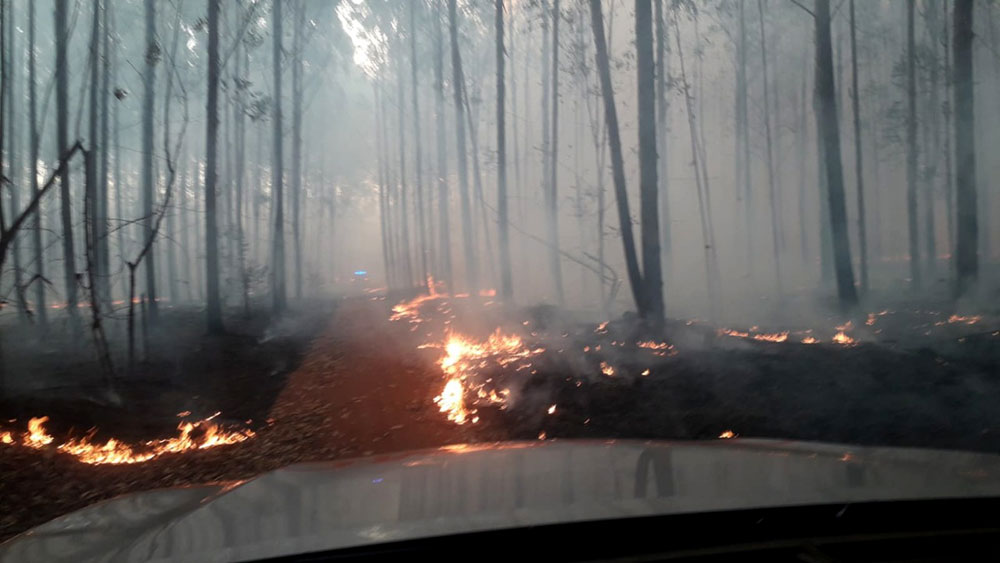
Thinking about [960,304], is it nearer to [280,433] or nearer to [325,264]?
[280,433]

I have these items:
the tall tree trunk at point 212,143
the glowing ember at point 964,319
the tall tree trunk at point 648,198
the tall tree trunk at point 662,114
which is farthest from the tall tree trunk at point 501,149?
the glowing ember at point 964,319

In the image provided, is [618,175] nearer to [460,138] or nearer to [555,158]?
[460,138]

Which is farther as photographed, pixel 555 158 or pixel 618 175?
pixel 555 158

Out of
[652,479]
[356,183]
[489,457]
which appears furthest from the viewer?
[356,183]

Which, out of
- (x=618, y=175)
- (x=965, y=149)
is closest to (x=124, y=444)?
(x=618, y=175)

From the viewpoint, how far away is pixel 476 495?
3.10 metres

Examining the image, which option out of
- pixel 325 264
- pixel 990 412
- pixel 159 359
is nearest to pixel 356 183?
pixel 325 264

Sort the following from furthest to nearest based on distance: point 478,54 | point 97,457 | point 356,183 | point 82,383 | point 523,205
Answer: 1. point 356,183
2. point 523,205
3. point 478,54
4. point 82,383
5. point 97,457

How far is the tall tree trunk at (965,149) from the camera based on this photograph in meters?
15.4

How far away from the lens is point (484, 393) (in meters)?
9.66

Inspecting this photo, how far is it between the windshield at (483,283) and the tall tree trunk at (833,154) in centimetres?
5

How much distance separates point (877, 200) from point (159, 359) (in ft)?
134

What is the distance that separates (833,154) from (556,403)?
10814mm

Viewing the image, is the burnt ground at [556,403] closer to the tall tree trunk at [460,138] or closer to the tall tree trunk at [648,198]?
the tall tree trunk at [648,198]
